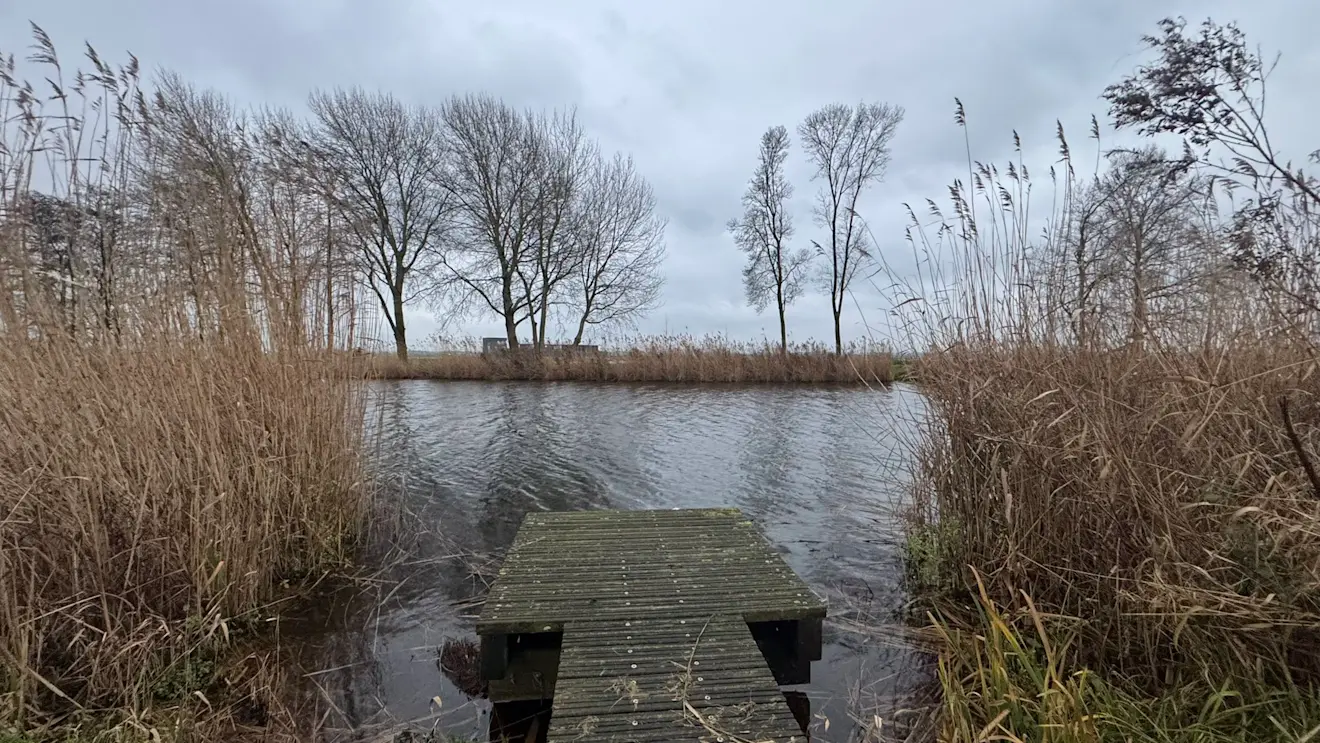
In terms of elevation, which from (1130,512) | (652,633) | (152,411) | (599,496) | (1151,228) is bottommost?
(599,496)

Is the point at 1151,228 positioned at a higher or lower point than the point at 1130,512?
higher

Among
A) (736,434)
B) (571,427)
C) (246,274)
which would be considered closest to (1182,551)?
(246,274)

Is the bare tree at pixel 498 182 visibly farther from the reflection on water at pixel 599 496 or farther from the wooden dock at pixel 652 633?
the wooden dock at pixel 652 633

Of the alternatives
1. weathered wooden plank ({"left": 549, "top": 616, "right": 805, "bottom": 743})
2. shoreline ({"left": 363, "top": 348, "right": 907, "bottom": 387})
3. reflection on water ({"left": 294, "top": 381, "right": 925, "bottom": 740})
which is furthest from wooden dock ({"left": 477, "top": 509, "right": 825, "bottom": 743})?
shoreline ({"left": 363, "top": 348, "right": 907, "bottom": 387})

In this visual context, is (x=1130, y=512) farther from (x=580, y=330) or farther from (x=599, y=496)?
(x=580, y=330)

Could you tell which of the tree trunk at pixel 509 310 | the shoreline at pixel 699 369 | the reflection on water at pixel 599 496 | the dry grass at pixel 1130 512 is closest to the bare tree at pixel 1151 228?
the dry grass at pixel 1130 512

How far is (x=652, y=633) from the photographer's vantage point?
226 cm

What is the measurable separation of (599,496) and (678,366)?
10.6m

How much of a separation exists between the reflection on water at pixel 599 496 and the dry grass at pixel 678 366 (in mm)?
4191

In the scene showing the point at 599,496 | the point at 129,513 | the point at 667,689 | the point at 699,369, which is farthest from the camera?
the point at 699,369

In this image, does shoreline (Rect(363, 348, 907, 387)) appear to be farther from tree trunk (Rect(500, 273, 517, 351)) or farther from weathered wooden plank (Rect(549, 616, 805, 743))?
weathered wooden plank (Rect(549, 616, 805, 743))

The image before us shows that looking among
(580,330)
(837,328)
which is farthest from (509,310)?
(837,328)

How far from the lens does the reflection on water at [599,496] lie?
104 inches

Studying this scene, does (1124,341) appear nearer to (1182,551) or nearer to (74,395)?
(1182,551)
